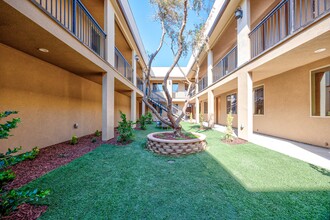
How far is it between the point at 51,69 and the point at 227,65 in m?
9.52

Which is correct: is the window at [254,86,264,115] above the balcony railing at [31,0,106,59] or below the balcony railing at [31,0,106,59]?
below

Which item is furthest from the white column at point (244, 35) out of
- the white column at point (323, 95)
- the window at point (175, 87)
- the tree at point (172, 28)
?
the window at point (175, 87)

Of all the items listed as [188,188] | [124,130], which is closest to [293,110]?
Answer: [188,188]

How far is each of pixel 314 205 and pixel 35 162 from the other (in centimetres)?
585

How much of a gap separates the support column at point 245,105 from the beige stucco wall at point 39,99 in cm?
764

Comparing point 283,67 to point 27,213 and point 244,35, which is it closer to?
point 244,35

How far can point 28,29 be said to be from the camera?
9.77ft

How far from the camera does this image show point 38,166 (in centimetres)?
342

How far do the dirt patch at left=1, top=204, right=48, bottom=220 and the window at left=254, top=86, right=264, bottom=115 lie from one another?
364 inches

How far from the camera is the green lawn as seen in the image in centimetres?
195

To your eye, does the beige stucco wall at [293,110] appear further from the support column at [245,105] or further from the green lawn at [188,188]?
the green lawn at [188,188]

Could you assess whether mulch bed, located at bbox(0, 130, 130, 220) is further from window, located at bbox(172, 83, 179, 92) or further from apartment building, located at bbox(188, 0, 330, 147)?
window, located at bbox(172, 83, 179, 92)

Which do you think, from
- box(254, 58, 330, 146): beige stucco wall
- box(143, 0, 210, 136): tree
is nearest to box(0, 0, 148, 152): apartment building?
box(143, 0, 210, 136): tree

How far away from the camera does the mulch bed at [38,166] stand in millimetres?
1924
